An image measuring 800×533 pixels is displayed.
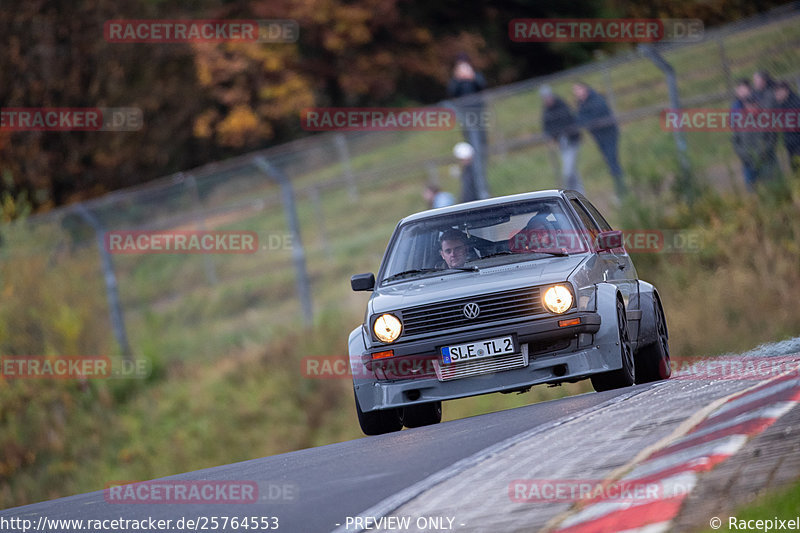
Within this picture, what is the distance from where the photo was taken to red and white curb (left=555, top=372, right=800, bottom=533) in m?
5.60

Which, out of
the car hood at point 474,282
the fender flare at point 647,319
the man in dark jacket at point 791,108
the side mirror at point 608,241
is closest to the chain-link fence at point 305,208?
the man in dark jacket at point 791,108

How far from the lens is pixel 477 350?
971cm

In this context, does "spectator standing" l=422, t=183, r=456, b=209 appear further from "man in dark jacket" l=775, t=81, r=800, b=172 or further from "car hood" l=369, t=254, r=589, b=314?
"car hood" l=369, t=254, r=589, b=314

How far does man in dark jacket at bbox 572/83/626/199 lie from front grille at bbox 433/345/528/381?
8.58 metres

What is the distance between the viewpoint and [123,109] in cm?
3803

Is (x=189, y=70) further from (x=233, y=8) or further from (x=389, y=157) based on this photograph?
(x=389, y=157)

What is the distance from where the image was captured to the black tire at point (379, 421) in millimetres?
10617

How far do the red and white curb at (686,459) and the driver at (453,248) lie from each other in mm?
2891

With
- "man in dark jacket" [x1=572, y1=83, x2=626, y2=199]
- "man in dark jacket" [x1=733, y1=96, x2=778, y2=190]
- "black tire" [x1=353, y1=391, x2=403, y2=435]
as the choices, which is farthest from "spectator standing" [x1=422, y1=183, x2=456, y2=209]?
"black tire" [x1=353, y1=391, x2=403, y2=435]

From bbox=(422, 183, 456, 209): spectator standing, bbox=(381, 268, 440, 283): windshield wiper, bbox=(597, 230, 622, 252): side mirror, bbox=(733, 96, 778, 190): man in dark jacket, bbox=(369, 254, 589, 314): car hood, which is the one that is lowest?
bbox=(369, 254, 589, 314): car hood

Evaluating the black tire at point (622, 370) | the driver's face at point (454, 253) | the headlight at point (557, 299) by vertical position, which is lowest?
the black tire at point (622, 370)

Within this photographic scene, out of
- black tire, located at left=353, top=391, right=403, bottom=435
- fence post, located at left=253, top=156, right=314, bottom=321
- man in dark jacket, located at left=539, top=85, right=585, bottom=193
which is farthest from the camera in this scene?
fence post, located at left=253, top=156, right=314, bottom=321

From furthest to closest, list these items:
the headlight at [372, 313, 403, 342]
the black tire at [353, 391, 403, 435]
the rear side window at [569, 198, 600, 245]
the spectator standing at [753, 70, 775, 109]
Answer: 1. the spectator standing at [753, 70, 775, 109]
2. the rear side window at [569, 198, 600, 245]
3. the black tire at [353, 391, 403, 435]
4. the headlight at [372, 313, 403, 342]

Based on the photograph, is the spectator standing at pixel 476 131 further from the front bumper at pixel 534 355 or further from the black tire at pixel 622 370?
the front bumper at pixel 534 355
